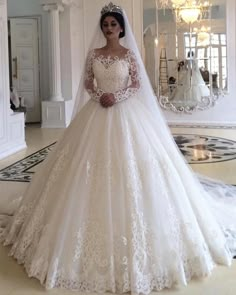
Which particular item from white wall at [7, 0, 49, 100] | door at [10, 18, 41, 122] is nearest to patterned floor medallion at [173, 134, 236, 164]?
door at [10, 18, 41, 122]

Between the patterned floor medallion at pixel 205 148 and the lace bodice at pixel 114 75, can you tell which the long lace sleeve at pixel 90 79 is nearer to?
the lace bodice at pixel 114 75

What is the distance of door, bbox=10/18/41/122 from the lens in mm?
10211

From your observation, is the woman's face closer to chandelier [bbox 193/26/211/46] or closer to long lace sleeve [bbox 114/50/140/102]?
long lace sleeve [bbox 114/50/140/102]

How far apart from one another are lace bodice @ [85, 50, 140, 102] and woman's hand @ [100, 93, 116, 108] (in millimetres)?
34

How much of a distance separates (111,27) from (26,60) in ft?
25.2

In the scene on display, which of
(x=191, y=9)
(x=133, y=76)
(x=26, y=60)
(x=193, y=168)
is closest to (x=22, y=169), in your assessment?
(x=193, y=168)

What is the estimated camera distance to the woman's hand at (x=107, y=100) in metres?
2.88

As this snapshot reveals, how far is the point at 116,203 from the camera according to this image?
2561 millimetres

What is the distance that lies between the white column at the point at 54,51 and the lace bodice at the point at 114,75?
6.77 meters

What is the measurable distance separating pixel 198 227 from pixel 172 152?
51 cm

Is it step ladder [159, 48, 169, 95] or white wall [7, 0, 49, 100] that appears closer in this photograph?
step ladder [159, 48, 169, 95]

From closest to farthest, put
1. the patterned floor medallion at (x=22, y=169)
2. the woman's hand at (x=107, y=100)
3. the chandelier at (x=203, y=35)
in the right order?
the woman's hand at (x=107, y=100), the patterned floor medallion at (x=22, y=169), the chandelier at (x=203, y=35)

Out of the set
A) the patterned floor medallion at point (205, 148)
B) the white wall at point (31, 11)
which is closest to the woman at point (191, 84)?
the patterned floor medallion at point (205, 148)

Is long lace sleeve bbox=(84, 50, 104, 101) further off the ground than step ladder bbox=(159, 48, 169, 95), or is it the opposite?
step ladder bbox=(159, 48, 169, 95)
